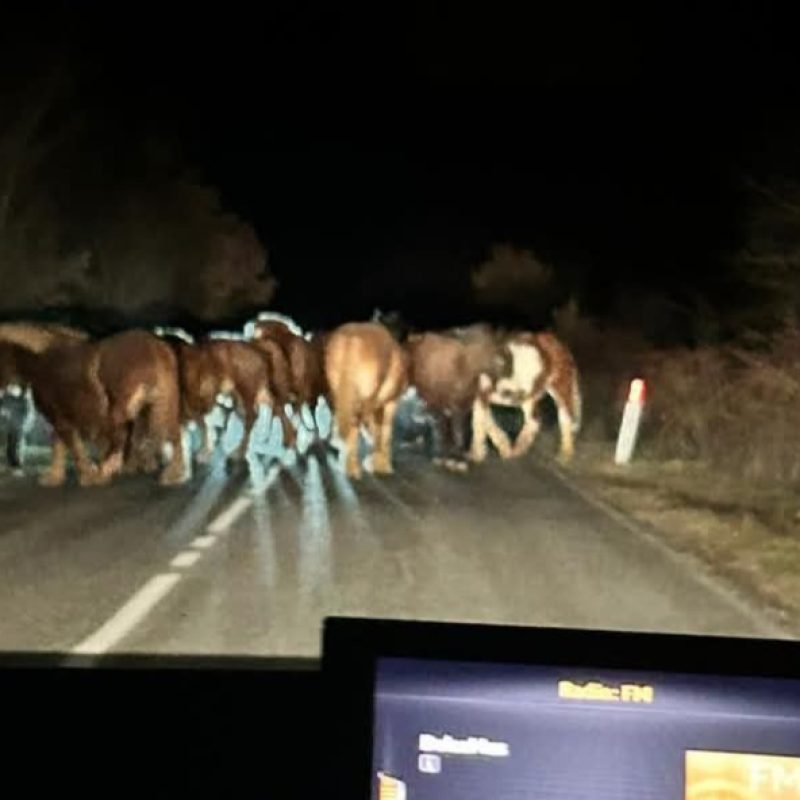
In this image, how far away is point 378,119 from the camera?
Result: 2.28 meters

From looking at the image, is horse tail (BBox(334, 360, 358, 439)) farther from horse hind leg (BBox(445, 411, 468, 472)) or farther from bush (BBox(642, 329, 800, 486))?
bush (BBox(642, 329, 800, 486))

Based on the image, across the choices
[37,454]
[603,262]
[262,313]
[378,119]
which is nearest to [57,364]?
[37,454]

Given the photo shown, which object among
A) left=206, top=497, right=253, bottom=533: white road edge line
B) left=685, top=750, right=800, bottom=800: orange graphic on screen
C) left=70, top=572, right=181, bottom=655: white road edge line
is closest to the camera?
left=685, top=750, right=800, bottom=800: orange graphic on screen

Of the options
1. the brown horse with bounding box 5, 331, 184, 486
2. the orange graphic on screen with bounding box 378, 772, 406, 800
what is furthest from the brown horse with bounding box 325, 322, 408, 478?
the orange graphic on screen with bounding box 378, 772, 406, 800

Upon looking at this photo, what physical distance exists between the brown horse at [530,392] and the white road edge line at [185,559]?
37 cm

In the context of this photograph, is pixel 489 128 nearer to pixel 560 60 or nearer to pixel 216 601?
pixel 560 60

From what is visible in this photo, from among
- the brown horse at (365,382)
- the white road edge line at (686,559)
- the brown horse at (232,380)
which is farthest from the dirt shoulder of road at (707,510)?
the brown horse at (232,380)

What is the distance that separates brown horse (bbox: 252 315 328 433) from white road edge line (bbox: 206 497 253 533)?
0.48ft

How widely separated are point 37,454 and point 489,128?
2.27 ft

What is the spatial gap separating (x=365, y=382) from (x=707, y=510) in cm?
45

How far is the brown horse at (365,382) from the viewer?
7.42 feet

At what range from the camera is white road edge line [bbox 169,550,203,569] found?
2.17 m

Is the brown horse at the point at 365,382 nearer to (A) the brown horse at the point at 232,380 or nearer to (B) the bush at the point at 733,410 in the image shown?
(A) the brown horse at the point at 232,380

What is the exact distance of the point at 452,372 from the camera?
2.29 meters
